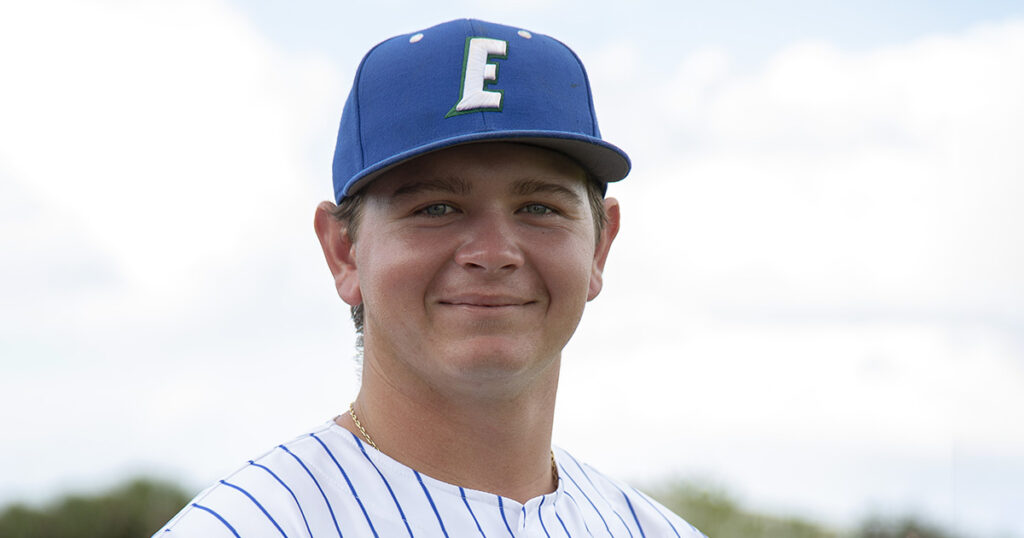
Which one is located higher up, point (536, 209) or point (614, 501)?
point (536, 209)

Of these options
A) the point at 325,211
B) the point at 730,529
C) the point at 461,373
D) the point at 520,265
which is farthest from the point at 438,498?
the point at 730,529

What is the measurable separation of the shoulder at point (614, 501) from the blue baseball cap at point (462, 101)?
3.10ft

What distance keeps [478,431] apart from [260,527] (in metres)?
0.62

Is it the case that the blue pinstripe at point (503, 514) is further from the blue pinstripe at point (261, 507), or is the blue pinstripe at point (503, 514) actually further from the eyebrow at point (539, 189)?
the eyebrow at point (539, 189)

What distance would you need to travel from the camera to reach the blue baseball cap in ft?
7.73

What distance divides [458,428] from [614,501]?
76 centimetres

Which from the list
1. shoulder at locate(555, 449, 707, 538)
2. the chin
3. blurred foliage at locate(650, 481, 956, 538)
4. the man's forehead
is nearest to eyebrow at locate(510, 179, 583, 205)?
the man's forehead

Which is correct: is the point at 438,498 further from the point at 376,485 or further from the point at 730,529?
the point at 730,529

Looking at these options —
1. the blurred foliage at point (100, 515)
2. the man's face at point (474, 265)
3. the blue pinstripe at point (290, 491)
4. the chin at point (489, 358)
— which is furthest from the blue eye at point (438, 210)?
the blurred foliage at point (100, 515)

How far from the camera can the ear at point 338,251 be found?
8.66ft

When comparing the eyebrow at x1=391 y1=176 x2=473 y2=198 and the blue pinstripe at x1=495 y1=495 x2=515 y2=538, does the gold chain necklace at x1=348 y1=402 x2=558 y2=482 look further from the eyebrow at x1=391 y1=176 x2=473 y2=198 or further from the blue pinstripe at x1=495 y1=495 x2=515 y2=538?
the eyebrow at x1=391 y1=176 x2=473 y2=198

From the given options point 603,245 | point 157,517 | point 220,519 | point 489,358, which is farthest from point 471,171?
point 157,517

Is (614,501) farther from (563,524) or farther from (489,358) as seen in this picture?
(489,358)

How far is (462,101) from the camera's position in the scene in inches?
93.3
